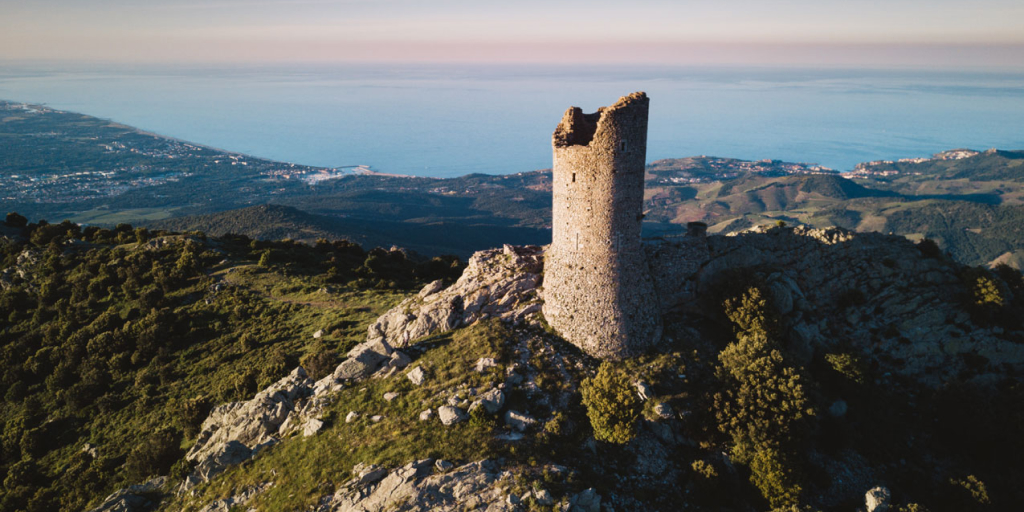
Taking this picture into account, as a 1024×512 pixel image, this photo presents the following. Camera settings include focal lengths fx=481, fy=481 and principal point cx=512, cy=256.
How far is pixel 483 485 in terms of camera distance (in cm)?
1805

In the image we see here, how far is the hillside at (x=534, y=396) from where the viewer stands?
68.1ft

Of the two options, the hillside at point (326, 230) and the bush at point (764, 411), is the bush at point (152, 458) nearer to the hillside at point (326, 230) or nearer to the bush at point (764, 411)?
the bush at point (764, 411)

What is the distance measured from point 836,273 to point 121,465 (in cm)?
4524

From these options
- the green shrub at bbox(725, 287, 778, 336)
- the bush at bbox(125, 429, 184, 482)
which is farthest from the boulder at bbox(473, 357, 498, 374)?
the bush at bbox(125, 429, 184, 482)

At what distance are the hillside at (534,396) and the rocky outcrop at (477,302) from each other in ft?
0.46

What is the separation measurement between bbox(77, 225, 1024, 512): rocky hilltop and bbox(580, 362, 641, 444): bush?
0.14m

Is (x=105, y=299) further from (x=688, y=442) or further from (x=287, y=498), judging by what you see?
(x=688, y=442)

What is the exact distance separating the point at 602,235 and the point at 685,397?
30.3ft

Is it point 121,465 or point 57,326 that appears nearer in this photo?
point 121,465

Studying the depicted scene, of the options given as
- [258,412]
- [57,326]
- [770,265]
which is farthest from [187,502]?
[770,265]

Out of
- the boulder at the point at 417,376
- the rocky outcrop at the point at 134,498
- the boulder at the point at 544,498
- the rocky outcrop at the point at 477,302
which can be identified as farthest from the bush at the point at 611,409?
the rocky outcrop at the point at 134,498

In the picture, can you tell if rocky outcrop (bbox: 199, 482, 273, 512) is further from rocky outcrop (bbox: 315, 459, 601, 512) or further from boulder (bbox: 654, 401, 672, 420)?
boulder (bbox: 654, 401, 672, 420)

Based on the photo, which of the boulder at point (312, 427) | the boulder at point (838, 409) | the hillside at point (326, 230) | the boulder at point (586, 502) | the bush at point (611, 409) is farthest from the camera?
the hillside at point (326, 230)

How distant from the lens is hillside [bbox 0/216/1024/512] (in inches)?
817
